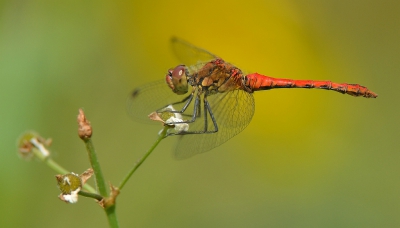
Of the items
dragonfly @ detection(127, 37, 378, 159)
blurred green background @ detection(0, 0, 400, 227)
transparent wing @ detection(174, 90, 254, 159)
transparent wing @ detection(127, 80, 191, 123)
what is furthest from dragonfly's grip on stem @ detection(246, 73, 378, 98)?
blurred green background @ detection(0, 0, 400, 227)

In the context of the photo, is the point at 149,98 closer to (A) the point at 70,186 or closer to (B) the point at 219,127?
(B) the point at 219,127

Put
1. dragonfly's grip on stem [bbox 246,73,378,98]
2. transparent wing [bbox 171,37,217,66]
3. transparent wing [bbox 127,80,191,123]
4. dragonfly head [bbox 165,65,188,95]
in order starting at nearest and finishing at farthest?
dragonfly head [bbox 165,65,188,95] → transparent wing [bbox 127,80,191,123] → dragonfly's grip on stem [bbox 246,73,378,98] → transparent wing [bbox 171,37,217,66]

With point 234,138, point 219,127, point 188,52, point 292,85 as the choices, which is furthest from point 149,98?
point 234,138

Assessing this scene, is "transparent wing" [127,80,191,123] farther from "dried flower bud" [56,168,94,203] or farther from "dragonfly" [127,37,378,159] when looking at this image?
"dried flower bud" [56,168,94,203]

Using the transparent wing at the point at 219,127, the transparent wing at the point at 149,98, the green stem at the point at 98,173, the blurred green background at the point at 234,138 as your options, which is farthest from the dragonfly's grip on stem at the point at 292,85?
the green stem at the point at 98,173

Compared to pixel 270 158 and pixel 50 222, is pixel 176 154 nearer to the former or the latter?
pixel 50 222
